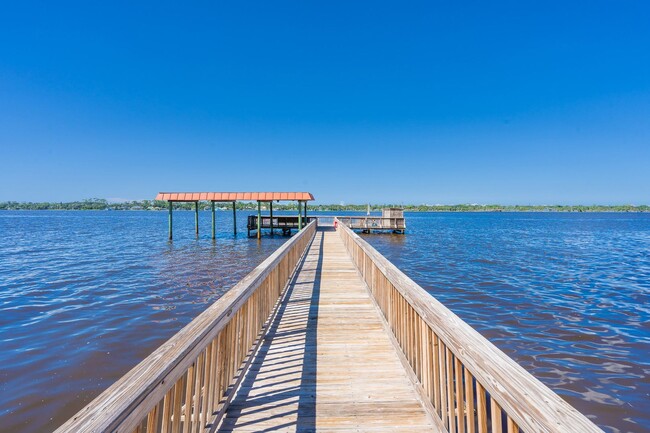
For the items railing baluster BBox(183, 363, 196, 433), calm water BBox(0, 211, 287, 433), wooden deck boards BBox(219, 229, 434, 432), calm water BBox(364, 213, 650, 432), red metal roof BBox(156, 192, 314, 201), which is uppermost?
red metal roof BBox(156, 192, 314, 201)

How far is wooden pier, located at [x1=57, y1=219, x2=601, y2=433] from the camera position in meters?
1.47

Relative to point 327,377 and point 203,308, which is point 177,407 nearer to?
point 327,377

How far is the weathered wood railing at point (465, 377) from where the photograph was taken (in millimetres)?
1345

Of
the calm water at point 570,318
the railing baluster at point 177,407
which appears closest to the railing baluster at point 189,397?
the railing baluster at point 177,407

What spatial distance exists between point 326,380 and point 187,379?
1.66 metres

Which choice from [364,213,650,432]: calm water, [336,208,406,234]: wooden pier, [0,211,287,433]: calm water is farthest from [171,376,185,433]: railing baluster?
[336,208,406,234]: wooden pier

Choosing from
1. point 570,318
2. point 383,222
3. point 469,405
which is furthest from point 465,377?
point 383,222

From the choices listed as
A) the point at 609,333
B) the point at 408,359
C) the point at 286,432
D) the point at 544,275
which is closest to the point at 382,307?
the point at 408,359

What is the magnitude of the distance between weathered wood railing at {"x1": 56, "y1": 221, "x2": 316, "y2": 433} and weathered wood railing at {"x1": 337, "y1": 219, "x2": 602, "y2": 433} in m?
1.57

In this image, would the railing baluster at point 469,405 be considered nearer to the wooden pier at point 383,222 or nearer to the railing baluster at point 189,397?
the railing baluster at point 189,397

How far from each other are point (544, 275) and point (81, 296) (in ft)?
55.1

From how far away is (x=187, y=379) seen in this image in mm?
2152

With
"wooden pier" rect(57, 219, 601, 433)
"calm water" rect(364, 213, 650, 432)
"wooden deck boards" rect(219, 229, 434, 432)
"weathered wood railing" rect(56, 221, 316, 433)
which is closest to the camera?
"weathered wood railing" rect(56, 221, 316, 433)

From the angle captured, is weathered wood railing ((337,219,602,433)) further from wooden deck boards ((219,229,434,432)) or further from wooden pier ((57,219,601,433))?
wooden deck boards ((219,229,434,432))
